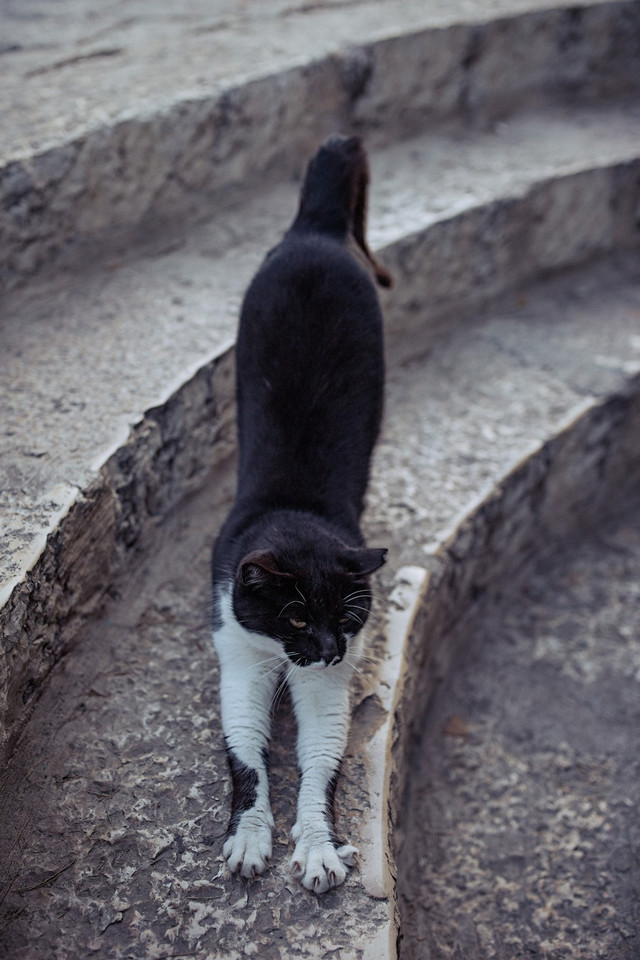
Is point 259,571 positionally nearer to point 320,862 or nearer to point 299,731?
point 299,731

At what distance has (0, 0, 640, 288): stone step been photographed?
2.50 metres

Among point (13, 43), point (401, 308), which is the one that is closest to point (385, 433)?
point (401, 308)

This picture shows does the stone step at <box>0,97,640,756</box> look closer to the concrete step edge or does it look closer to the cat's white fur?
the cat's white fur

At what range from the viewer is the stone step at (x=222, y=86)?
98.3 inches

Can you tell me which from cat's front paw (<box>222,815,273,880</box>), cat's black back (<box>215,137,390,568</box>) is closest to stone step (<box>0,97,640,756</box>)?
cat's black back (<box>215,137,390,568</box>)

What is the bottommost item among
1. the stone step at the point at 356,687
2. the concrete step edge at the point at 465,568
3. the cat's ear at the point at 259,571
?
the concrete step edge at the point at 465,568

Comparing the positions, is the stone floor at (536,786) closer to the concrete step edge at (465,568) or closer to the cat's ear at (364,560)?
the concrete step edge at (465,568)

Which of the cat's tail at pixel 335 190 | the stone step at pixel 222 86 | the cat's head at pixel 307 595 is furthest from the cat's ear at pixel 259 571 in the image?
the stone step at pixel 222 86

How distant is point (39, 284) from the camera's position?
248cm

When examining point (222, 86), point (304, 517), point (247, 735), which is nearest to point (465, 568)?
point (304, 517)

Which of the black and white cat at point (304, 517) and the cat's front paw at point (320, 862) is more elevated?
the black and white cat at point (304, 517)

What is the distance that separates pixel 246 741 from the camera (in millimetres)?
1659

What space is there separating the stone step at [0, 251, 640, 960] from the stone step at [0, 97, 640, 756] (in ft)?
0.43

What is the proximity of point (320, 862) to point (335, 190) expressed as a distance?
1696 mm
